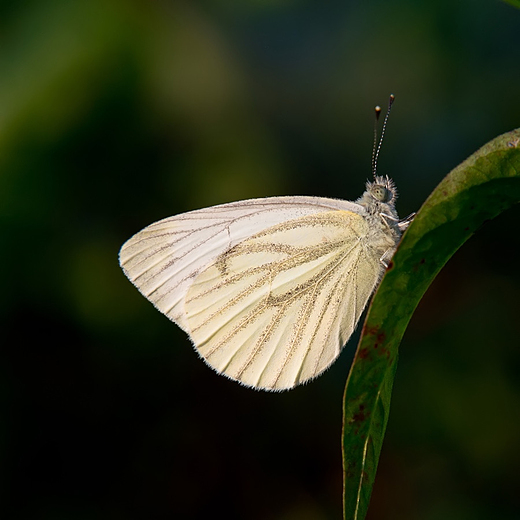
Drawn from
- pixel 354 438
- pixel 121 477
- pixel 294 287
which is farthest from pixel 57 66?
pixel 354 438

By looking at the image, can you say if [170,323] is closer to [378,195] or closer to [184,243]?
[184,243]

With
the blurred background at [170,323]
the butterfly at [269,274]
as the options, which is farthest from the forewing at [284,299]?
the blurred background at [170,323]

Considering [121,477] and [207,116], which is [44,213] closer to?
[207,116]

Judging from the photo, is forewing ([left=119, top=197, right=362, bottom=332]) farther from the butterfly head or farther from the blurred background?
the blurred background

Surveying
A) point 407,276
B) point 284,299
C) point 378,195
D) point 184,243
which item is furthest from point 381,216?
point 407,276

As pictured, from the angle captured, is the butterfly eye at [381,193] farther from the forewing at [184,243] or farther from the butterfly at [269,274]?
the forewing at [184,243]

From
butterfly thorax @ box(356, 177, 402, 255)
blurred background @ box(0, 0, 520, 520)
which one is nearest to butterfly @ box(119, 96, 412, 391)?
butterfly thorax @ box(356, 177, 402, 255)
